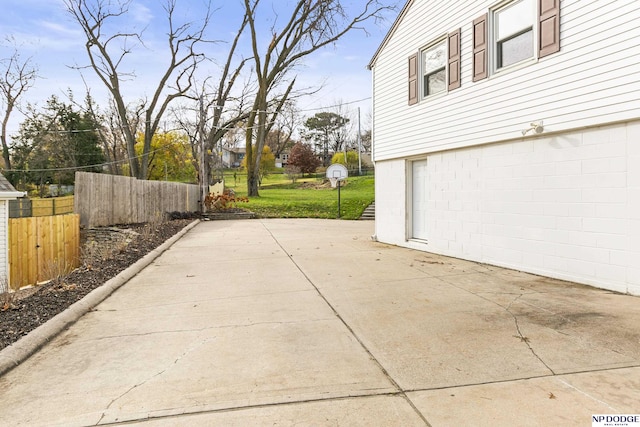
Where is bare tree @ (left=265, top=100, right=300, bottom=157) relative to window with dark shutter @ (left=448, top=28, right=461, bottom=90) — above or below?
above

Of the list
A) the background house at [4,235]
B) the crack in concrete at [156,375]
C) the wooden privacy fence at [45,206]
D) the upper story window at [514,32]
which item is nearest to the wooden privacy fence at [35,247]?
the background house at [4,235]

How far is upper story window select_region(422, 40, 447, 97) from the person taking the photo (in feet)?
29.5

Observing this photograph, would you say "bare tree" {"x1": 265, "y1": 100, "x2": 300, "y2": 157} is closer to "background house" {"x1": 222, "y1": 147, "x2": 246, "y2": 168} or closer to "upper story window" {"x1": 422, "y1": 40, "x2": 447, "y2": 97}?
"background house" {"x1": 222, "y1": 147, "x2": 246, "y2": 168}

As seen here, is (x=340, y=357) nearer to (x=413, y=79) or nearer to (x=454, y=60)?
(x=454, y=60)

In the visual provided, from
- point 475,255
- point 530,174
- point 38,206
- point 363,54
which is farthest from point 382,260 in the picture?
point 38,206

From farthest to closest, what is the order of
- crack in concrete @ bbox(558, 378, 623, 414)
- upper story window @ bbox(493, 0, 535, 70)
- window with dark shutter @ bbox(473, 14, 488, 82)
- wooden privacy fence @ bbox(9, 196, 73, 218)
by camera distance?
wooden privacy fence @ bbox(9, 196, 73, 218), window with dark shutter @ bbox(473, 14, 488, 82), upper story window @ bbox(493, 0, 535, 70), crack in concrete @ bbox(558, 378, 623, 414)

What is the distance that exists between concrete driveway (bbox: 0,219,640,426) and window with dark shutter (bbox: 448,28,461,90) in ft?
13.7

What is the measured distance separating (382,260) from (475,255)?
1752 millimetres

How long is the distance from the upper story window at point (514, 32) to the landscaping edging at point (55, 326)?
23.7 ft

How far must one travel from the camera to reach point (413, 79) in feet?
31.8

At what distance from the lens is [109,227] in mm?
13258

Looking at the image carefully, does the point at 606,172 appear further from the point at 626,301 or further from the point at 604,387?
the point at 604,387

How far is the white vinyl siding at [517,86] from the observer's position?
5469 millimetres

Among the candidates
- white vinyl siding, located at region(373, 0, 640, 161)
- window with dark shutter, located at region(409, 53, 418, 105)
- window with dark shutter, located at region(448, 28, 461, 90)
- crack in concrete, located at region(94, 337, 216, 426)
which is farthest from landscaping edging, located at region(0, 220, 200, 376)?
window with dark shutter, located at region(448, 28, 461, 90)
